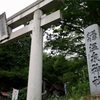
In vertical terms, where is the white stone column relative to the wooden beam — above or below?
below

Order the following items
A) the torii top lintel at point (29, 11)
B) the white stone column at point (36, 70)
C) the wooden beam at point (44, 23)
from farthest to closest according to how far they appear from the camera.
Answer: the torii top lintel at point (29, 11), the wooden beam at point (44, 23), the white stone column at point (36, 70)

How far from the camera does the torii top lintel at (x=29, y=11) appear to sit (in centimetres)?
776

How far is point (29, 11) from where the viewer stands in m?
8.34

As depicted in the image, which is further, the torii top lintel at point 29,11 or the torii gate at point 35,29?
the torii top lintel at point 29,11

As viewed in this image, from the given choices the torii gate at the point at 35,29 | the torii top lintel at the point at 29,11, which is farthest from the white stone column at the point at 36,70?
the torii top lintel at the point at 29,11

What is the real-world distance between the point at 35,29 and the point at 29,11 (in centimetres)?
106

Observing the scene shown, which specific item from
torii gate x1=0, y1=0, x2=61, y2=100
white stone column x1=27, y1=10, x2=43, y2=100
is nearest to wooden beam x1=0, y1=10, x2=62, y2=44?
torii gate x1=0, y1=0, x2=61, y2=100

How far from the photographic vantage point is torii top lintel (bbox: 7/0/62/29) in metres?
7.76

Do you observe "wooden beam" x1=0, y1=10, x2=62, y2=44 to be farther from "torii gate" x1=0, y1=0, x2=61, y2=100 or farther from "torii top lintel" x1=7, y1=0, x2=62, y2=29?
"torii top lintel" x1=7, y1=0, x2=62, y2=29

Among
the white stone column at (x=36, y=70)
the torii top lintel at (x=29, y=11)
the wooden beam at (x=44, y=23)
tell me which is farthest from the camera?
the torii top lintel at (x=29, y=11)

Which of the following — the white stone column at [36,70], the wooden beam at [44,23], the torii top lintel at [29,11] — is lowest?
the white stone column at [36,70]

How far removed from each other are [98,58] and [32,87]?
236 centimetres

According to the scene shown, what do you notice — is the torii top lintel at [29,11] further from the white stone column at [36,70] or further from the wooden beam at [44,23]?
the white stone column at [36,70]

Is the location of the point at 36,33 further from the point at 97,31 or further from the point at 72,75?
the point at 72,75
